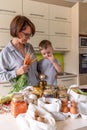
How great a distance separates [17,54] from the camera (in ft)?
A: 4.05

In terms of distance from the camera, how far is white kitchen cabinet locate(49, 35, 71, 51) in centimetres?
267

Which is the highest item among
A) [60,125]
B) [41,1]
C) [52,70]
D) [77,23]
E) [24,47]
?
[41,1]

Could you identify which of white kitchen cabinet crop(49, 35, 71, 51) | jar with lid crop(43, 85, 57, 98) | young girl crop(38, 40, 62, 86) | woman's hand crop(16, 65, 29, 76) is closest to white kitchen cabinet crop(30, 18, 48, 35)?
white kitchen cabinet crop(49, 35, 71, 51)

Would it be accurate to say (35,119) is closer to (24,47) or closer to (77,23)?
(24,47)

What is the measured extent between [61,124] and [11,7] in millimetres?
1913

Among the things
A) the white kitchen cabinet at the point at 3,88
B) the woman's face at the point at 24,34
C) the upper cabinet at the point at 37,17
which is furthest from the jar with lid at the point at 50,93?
the upper cabinet at the point at 37,17

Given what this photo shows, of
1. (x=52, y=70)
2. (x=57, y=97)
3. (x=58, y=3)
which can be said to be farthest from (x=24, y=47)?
(x=58, y=3)

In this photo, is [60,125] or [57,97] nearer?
[60,125]

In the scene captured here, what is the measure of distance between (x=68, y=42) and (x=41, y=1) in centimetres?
77

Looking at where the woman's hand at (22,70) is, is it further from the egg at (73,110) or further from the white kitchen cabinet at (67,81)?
the white kitchen cabinet at (67,81)

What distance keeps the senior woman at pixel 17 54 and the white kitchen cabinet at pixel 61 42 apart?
1426 mm

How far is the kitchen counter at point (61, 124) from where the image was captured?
75 cm

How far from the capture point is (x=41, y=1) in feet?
8.39

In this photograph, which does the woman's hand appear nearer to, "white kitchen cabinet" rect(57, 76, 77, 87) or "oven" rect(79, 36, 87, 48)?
"white kitchen cabinet" rect(57, 76, 77, 87)
